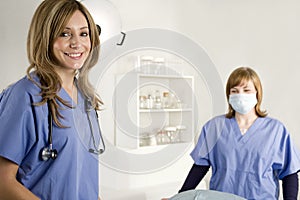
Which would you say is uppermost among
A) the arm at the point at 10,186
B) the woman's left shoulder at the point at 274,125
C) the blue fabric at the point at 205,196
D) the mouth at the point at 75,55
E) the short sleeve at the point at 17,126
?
the mouth at the point at 75,55

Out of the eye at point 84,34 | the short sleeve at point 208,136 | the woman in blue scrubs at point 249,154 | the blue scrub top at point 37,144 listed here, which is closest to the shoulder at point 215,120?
the short sleeve at point 208,136

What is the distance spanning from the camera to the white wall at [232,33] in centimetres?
176

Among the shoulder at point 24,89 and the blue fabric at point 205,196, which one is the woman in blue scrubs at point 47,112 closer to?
the shoulder at point 24,89

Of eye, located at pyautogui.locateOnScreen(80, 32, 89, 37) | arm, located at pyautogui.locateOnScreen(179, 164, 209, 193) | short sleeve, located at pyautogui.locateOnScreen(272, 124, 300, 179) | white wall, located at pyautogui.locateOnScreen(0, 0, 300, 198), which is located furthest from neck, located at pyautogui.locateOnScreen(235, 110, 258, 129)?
eye, located at pyautogui.locateOnScreen(80, 32, 89, 37)

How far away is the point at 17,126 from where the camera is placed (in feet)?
2.79

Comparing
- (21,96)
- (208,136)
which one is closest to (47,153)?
(21,96)

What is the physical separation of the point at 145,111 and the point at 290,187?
103cm

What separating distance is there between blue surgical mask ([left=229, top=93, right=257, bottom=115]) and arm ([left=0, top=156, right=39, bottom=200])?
103 centimetres

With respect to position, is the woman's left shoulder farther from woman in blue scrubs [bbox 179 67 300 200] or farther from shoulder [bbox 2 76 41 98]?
shoulder [bbox 2 76 41 98]

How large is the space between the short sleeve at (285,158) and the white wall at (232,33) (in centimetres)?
48

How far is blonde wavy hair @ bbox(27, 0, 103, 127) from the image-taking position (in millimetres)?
861

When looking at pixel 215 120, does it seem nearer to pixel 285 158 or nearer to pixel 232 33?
pixel 285 158

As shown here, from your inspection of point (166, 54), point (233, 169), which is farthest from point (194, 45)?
point (233, 169)

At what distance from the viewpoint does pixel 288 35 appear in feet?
6.99
